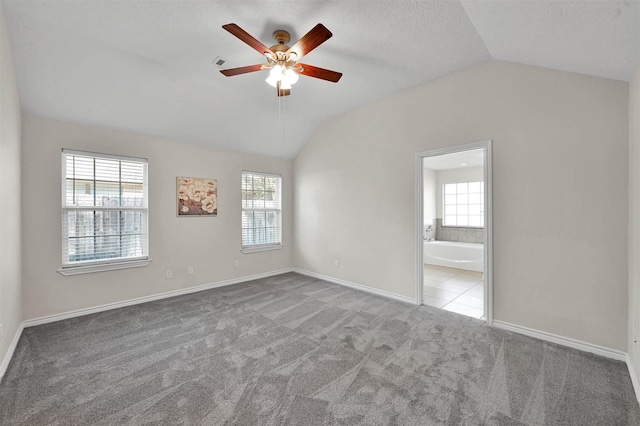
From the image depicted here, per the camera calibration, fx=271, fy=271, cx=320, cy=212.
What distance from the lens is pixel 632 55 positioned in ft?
6.48

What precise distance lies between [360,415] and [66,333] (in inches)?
123

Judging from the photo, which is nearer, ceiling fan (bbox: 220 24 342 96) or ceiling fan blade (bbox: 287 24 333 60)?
ceiling fan blade (bbox: 287 24 333 60)

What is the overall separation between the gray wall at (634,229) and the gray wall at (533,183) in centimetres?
9

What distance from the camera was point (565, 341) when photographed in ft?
8.42

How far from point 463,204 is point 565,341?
4883 mm

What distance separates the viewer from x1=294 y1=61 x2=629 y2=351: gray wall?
2.38 metres

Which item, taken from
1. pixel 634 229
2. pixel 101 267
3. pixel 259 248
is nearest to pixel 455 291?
pixel 634 229

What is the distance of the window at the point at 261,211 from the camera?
16.5 feet

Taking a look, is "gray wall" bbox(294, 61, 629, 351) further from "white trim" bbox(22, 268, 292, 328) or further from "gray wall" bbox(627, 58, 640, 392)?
"white trim" bbox(22, 268, 292, 328)

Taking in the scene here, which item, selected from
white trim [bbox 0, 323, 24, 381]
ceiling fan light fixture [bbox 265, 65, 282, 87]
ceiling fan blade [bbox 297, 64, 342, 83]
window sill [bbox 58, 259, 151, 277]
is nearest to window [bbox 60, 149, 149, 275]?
window sill [bbox 58, 259, 151, 277]

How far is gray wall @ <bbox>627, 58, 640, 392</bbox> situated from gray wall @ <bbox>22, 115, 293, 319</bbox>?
4.64 metres

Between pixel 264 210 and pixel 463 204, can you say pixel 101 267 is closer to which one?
pixel 264 210

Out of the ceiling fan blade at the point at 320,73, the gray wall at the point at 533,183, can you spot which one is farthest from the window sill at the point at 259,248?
the ceiling fan blade at the point at 320,73

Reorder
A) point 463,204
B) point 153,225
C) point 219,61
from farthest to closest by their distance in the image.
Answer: point 463,204 < point 153,225 < point 219,61
